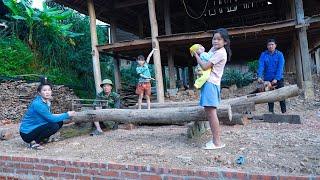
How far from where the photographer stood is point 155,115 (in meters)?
5.32

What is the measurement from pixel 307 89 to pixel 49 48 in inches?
423

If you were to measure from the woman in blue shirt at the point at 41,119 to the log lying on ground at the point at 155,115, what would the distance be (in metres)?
0.64

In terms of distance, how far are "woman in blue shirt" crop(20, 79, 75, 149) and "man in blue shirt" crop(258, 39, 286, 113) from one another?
419 centimetres

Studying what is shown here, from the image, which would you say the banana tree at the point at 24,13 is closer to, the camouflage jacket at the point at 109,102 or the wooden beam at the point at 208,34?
the wooden beam at the point at 208,34

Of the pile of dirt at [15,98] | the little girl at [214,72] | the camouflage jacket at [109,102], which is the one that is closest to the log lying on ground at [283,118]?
the little girl at [214,72]

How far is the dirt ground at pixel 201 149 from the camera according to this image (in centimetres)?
357

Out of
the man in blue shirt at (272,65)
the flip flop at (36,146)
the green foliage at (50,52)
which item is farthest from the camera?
the green foliage at (50,52)

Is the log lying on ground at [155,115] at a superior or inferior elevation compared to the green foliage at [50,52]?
inferior

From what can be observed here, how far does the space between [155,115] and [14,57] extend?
1002 centimetres

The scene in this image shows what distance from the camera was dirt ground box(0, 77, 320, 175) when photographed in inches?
141

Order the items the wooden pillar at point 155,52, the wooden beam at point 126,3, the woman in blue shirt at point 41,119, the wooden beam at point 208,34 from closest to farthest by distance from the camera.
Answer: the woman in blue shirt at point 41,119, the wooden beam at point 208,34, the wooden pillar at point 155,52, the wooden beam at point 126,3

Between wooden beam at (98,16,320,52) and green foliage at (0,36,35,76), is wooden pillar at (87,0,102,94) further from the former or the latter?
green foliage at (0,36,35,76)

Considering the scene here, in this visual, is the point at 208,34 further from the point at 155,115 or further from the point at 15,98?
the point at 15,98

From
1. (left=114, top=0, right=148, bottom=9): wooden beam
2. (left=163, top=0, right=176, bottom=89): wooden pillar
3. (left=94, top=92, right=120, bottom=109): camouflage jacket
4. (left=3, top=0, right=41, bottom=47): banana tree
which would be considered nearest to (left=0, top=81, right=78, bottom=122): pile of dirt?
(left=3, top=0, right=41, bottom=47): banana tree
